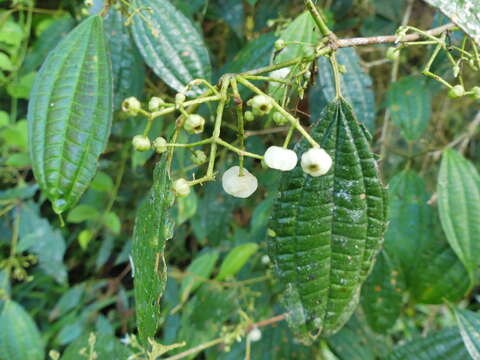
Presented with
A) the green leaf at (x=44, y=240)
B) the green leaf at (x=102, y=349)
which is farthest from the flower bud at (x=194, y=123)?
the green leaf at (x=44, y=240)

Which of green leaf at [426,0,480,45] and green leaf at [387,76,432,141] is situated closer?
green leaf at [426,0,480,45]

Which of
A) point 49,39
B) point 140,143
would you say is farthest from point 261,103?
point 49,39

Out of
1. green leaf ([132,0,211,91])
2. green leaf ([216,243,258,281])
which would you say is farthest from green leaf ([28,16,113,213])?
green leaf ([216,243,258,281])

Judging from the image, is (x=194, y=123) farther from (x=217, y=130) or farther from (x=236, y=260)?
(x=236, y=260)

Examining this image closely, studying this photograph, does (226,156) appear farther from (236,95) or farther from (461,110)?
(461,110)

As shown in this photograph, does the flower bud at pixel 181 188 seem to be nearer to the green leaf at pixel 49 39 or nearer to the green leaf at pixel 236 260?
the green leaf at pixel 236 260

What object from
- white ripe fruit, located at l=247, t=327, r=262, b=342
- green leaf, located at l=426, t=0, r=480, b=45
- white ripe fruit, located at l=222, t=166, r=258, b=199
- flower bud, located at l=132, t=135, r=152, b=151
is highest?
green leaf, located at l=426, t=0, r=480, b=45

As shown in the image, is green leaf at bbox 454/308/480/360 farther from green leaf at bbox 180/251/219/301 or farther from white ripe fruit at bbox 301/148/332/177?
green leaf at bbox 180/251/219/301
